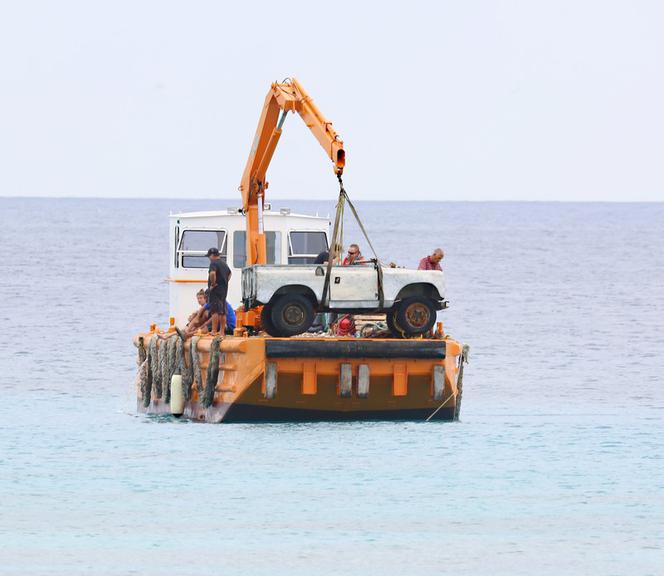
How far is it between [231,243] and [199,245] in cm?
53

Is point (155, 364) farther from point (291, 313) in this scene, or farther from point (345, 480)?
point (345, 480)

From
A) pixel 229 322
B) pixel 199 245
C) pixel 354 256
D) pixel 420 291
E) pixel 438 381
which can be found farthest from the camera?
pixel 199 245

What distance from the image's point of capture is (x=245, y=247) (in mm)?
30047

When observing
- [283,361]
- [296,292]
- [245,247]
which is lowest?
[283,361]

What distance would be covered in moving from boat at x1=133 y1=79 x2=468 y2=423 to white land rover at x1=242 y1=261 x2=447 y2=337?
16 cm

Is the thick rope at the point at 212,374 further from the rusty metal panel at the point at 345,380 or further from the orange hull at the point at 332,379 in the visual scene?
the rusty metal panel at the point at 345,380

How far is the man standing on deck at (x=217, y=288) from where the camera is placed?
2691 centimetres

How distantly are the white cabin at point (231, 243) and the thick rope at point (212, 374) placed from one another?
3.17 metres

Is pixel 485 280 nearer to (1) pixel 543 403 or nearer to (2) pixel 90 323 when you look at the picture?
(2) pixel 90 323

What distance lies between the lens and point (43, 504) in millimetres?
21781

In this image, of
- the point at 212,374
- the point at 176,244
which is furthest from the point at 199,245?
the point at 212,374

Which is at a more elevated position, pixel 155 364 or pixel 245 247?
pixel 245 247

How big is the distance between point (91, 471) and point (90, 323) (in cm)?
2966

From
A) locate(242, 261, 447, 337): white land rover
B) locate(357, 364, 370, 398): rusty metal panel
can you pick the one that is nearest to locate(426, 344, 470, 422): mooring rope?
locate(357, 364, 370, 398): rusty metal panel
